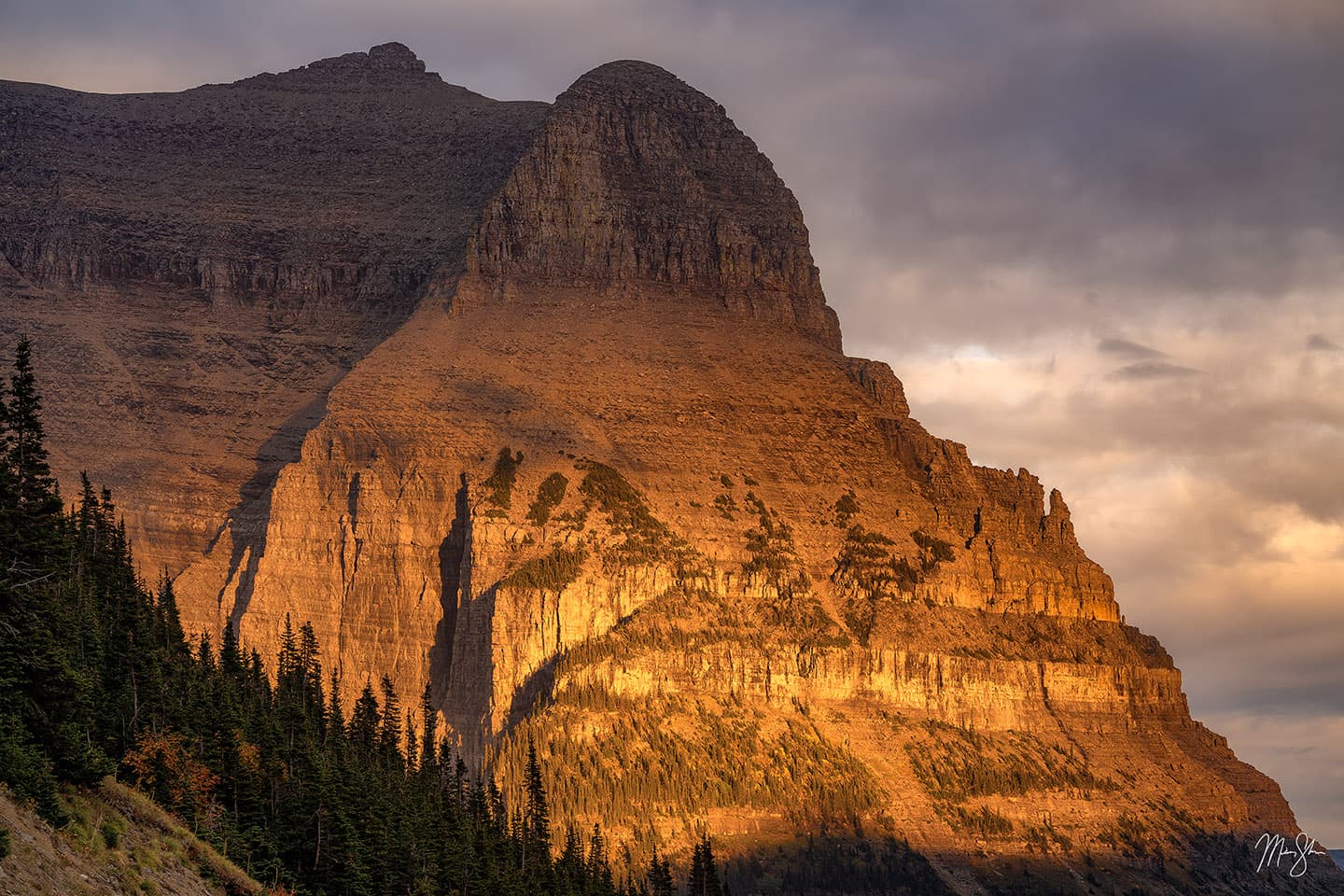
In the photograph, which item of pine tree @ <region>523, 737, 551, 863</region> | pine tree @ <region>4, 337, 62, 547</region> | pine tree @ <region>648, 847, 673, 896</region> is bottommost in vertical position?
pine tree @ <region>648, 847, 673, 896</region>

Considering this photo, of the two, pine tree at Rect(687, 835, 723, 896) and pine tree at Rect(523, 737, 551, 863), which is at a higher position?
pine tree at Rect(523, 737, 551, 863)

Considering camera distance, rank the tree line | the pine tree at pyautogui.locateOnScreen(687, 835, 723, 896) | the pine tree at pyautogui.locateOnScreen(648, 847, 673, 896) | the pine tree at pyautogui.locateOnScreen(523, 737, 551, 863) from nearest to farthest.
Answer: the tree line
the pine tree at pyautogui.locateOnScreen(523, 737, 551, 863)
the pine tree at pyautogui.locateOnScreen(687, 835, 723, 896)
the pine tree at pyautogui.locateOnScreen(648, 847, 673, 896)

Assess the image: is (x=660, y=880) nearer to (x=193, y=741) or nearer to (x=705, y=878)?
(x=705, y=878)

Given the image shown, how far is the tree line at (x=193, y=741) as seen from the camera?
8938 centimetres

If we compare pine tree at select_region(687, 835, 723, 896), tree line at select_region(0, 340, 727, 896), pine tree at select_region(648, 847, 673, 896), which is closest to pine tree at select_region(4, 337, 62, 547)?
tree line at select_region(0, 340, 727, 896)

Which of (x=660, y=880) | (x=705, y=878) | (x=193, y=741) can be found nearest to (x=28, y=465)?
(x=193, y=741)

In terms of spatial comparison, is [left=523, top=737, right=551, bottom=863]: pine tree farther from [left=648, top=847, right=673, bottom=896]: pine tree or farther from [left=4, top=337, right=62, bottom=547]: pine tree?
[left=4, top=337, right=62, bottom=547]: pine tree

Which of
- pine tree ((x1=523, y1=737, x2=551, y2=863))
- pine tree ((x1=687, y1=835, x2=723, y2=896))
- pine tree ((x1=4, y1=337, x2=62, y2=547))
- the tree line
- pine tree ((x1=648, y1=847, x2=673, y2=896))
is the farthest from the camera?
pine tree ((x1=648, y1=847, x2=673, y2=896))

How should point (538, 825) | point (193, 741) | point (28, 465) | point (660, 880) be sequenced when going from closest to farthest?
point (28, 465) → point (193, 741) → point (538, 825) → point (660, 880)

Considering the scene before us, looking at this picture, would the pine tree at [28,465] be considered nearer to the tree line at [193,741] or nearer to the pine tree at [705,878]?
the tree line at [193,741]

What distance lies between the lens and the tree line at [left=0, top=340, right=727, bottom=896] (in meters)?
89.4

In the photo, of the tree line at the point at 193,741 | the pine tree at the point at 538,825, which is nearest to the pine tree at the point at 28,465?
the tree line at the point at 193,741

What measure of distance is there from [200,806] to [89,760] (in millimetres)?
19352

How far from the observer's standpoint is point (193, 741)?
11456cm
